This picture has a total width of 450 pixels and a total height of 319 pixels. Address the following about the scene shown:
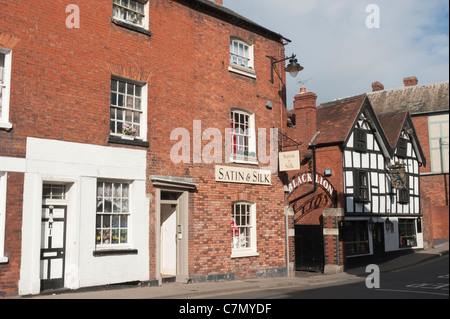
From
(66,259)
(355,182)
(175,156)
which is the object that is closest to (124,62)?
(175,156)

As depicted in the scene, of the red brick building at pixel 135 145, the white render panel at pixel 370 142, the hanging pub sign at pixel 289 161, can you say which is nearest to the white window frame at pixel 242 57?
the red brick building at pixel 135 145

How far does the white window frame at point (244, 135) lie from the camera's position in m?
15.8

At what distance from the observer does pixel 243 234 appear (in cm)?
1585

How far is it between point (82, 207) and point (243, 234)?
6.29 metres

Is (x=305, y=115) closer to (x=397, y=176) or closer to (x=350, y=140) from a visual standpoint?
(x=350, y=140)

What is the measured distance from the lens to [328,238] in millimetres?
20234

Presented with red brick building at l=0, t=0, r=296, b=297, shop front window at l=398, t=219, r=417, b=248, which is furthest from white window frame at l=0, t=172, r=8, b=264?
shop front window at l=398, t=219, r=417, b=248

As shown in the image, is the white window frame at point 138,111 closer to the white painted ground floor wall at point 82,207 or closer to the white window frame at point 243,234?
the white painted ground floor wall at point 82,207

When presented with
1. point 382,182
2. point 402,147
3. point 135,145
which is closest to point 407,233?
point 382,182

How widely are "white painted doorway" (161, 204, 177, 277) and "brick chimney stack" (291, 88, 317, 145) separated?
9806 mm

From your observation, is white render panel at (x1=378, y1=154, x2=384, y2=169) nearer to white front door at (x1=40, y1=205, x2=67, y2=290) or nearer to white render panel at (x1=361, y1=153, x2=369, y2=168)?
white render panel at (x1=361, y1=153, x2=369, y2=168)

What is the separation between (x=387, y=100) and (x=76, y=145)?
31056 mm

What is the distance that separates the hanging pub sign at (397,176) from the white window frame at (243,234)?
1171 centimetres

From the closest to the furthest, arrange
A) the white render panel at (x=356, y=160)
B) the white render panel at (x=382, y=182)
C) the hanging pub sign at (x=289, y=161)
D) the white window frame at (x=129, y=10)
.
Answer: the white window frame at (x=129, y=10) < the hanging pub sign at (x=289, y=161) < the white render panel at (x=356, y=160) < the white render panel at (x=382, y=182)
